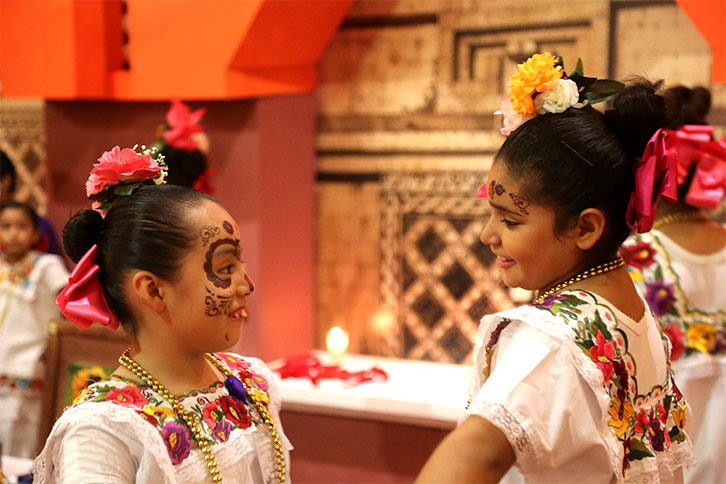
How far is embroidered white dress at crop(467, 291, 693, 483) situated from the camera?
1.37 metres

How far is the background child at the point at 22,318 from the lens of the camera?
4.07 m

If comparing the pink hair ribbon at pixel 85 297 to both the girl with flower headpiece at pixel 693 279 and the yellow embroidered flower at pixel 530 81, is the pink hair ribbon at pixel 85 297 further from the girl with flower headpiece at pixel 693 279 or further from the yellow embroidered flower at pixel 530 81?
the girl with flower headpiece at pixel 693 279

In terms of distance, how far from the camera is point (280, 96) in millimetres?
3703

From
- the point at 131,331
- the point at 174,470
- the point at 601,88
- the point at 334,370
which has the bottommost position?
the point at 334,370

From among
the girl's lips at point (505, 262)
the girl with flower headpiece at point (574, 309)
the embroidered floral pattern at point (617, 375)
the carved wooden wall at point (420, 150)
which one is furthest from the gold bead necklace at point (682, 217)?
the girl's lips at point (505, 262)

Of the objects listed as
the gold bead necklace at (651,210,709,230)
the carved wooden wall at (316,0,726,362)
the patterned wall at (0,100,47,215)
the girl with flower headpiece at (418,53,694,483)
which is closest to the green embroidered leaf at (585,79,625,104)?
the girl with flower headpiece at (418,53,694,483)

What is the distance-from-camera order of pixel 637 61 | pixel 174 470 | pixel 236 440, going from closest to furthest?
pixel 174 470 < pixel 236 440 < pixel 637 61

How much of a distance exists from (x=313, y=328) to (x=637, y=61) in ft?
5.89

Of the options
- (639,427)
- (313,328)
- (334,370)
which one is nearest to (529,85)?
(639,427)

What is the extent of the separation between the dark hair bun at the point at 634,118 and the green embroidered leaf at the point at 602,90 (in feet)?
0.06

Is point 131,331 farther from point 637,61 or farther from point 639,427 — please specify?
point 637,61

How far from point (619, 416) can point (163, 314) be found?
860mm

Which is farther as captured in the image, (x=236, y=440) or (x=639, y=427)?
(x=236, y=440)

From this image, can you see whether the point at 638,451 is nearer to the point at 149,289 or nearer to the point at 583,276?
the point at 583,276
